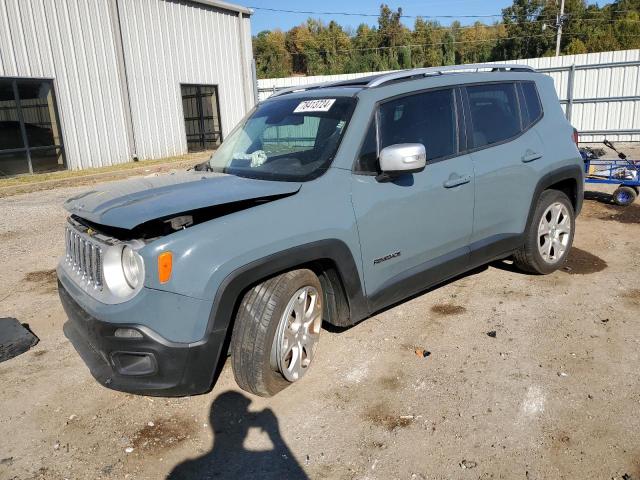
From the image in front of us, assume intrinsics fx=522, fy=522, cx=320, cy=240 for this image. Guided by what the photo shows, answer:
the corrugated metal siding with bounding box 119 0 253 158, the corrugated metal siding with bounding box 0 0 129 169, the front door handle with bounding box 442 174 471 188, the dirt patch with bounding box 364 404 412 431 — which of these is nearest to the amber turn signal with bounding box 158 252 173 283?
the dirt patch with bounding box 364 404 412 431

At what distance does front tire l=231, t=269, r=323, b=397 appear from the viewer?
2.92 metres

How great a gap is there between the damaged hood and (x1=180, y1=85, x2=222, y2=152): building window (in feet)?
50.9

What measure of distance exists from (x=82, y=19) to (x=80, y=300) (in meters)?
13.8

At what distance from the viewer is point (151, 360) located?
104 inches

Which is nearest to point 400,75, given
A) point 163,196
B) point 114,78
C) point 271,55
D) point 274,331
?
point 163,196

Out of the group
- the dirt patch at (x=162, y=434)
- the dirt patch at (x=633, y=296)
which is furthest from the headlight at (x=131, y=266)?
the dirt patch at (x=633, y=296)

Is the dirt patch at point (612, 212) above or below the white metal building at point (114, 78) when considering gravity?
below

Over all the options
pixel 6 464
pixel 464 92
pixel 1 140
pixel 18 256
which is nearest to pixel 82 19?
pixel 1 140

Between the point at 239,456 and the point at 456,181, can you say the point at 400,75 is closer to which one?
the point at 456,181

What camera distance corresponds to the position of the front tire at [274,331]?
2.92 m

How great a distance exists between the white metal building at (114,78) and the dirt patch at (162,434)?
12.8 metres

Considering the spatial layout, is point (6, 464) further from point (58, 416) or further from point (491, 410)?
point (491, 410)

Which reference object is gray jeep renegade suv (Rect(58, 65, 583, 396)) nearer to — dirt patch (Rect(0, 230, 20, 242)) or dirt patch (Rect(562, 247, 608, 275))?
dirt patch (Rect(562, 247, 608, 275))

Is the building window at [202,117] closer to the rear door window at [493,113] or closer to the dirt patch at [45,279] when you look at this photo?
the dirt patch at [45,279]
